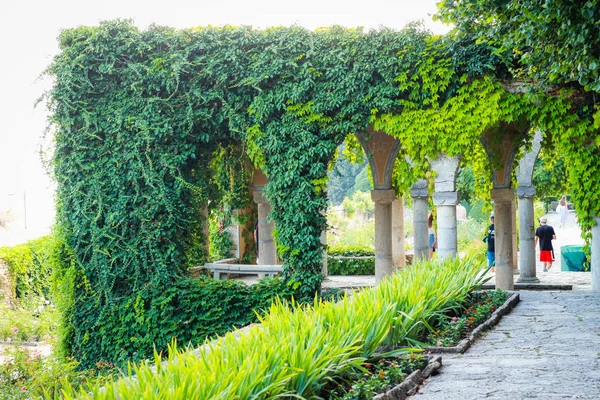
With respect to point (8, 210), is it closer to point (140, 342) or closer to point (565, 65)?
point (140, 342)

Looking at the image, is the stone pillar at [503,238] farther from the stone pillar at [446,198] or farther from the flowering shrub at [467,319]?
the flowering shrub at [467,319]

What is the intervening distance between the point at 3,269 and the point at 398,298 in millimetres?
12608

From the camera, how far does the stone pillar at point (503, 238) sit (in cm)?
1240

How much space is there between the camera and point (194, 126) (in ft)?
37.3

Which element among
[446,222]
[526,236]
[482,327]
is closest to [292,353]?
[482,327]

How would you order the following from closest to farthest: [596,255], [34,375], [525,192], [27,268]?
[34,375] → [596,255] → [525,192] → [27,268]

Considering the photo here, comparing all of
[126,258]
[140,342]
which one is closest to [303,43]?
[126,258]

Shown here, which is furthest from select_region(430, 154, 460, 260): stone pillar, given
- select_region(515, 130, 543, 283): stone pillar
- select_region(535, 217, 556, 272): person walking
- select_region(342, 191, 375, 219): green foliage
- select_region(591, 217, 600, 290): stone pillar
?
select_region(342, 191, 375, 219): green foliage

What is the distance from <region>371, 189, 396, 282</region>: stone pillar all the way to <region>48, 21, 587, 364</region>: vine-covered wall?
203cm

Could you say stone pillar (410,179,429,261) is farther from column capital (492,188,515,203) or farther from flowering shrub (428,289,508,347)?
flowering shrub (428,289,508,347)

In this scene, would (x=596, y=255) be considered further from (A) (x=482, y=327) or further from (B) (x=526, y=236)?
(A) (x=482, y=327)

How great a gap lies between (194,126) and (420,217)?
5464 mm

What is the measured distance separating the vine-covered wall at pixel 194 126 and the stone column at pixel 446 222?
2.22 ft

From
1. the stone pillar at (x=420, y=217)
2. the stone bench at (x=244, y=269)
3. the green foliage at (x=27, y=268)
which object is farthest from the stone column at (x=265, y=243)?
the green foliage at (x=27, y=268)
